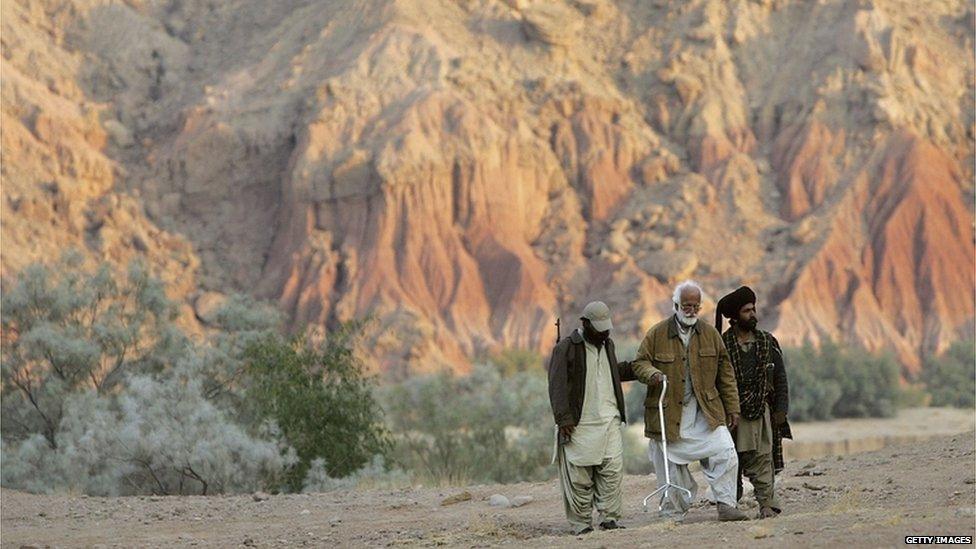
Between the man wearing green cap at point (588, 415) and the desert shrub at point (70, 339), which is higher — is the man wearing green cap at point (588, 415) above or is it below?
below

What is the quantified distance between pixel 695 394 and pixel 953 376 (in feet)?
127

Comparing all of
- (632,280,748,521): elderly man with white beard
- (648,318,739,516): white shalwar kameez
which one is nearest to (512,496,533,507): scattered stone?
(648,318,739,516): white shalwar kameez

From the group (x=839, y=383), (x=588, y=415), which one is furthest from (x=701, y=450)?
(x=839, y=383)

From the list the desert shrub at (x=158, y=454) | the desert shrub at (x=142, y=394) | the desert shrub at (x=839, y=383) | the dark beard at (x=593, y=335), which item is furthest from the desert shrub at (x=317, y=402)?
the desert shrub at (x=839, y=383)

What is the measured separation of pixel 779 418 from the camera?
12680 mm

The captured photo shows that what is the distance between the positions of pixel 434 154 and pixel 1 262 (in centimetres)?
1404

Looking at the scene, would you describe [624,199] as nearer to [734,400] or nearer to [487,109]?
[487,109]

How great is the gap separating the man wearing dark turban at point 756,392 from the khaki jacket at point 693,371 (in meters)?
0.16

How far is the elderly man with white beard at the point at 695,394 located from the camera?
12.4 m

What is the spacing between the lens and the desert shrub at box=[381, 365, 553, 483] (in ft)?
86.4

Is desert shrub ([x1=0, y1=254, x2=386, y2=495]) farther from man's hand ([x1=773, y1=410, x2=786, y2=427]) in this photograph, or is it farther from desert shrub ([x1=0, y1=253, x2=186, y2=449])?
man's hand ([x1=773, y1=410, x2=786, y2=427])

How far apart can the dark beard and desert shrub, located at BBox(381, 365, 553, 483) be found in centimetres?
1062

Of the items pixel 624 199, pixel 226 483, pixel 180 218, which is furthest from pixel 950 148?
pixel 226 483

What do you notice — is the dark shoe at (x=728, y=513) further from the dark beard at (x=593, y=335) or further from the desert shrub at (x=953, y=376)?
the desert shrub at (x=953, y=376)
